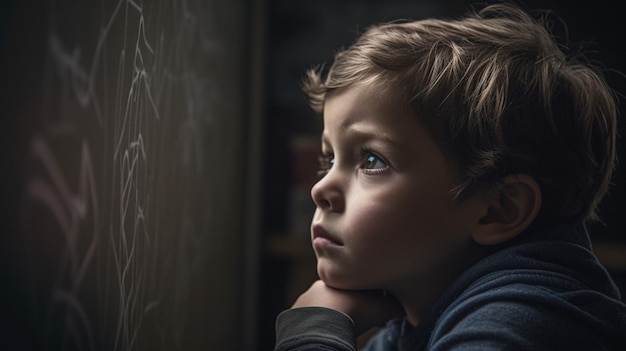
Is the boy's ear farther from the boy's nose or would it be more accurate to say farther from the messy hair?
the boy's nose

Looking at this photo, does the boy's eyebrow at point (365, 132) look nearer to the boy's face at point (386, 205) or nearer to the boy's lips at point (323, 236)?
the boy's face at point (386, 205)

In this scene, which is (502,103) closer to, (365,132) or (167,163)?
(365,132)

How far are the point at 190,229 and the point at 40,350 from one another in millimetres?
492

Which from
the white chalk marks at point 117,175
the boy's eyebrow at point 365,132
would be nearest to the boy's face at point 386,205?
the boy's eyebrow at point 365,132

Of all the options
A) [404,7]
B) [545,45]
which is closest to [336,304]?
[545,45]

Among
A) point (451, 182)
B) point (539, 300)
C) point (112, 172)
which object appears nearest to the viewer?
point (112, 172)

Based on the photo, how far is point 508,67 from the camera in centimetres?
73

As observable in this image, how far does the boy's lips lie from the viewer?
29.5 inches

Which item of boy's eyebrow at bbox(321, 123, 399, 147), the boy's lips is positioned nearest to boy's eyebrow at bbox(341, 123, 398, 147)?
boy's eyebrow at bbox(321, 123, 399, 147)

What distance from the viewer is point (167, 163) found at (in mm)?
731

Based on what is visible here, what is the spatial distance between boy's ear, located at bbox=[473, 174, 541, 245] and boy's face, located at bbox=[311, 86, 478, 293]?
17 millimetres

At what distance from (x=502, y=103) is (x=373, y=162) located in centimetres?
15

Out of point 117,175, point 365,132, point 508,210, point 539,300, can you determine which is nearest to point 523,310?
point 539,300

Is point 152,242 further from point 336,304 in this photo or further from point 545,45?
point 545,45
